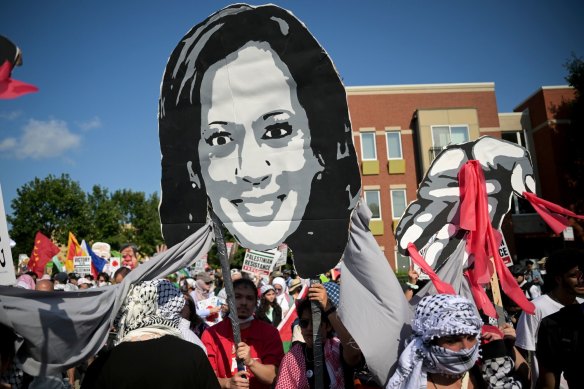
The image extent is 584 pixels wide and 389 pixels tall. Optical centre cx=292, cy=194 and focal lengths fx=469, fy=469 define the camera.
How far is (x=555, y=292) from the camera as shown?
13.3 feet

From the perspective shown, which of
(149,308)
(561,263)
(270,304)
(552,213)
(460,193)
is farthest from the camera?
(270,304)

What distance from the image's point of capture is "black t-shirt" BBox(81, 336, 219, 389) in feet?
8.05

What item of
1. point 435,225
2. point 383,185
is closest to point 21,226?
point 383,185

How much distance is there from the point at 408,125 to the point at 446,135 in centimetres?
249

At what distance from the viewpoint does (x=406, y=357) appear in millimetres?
2871

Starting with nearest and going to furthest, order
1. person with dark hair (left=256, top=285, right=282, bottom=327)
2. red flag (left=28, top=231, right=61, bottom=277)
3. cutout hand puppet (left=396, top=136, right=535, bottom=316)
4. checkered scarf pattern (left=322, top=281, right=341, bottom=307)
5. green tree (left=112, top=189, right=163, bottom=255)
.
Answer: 1. checkered scarf pattern (left=322, top=281, right=341, bottom=307)
2. cutout hand puppet (left=396, top=136, right=535, bottom=316)
3. person with dark hair (left=256, top=285, right=282, bottom=327)
4. red flag (left=28, top=231, right=61, bottom=277)
5. green tree (left=112, top=189, right=163, bottom=255)

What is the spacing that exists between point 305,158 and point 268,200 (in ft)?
1.38

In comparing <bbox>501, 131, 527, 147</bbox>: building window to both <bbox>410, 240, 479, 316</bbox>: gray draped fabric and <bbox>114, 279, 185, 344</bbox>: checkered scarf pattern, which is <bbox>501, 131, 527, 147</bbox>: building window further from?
<bbox>114, 279, 185, 344</bbox>: checkered scarf pattern

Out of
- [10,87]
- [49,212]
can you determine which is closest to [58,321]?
[10,87]

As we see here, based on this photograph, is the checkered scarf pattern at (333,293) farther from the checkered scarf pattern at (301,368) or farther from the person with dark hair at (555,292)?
the person with dark hair at (555,292)

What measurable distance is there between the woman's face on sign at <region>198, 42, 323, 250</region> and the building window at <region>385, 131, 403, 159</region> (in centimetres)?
2769

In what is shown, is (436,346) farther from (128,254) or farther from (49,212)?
(49,212)

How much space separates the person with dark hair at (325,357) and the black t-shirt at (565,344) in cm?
128

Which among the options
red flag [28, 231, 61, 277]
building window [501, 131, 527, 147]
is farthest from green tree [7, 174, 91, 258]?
building window [501, 131, 527, 147]
